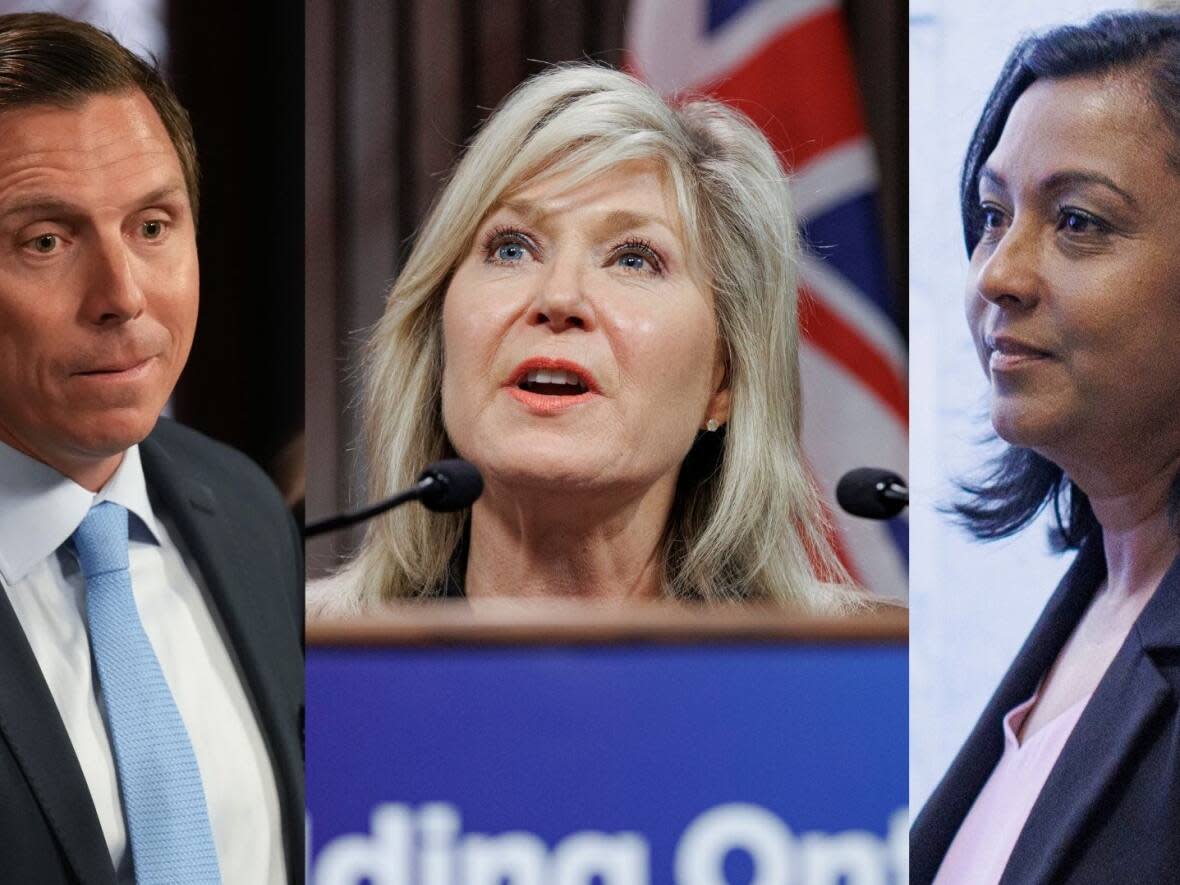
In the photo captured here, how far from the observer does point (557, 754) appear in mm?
3301

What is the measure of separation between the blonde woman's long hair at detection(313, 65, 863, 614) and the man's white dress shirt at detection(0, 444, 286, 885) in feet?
0.90

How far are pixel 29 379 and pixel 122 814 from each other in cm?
85

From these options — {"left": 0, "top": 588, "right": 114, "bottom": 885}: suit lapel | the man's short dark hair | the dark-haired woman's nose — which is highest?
the man's short dark hair

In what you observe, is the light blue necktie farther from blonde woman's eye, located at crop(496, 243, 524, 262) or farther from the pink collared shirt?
the pink collared shirt

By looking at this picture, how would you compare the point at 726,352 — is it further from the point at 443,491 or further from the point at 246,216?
the point at 246,216

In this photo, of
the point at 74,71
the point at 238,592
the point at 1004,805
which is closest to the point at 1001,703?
the point at 1004,805

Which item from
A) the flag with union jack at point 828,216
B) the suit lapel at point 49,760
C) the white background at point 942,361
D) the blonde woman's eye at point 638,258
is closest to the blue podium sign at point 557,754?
the white background at point 942,361

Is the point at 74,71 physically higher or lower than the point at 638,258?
higher

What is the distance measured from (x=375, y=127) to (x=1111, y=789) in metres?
1.97

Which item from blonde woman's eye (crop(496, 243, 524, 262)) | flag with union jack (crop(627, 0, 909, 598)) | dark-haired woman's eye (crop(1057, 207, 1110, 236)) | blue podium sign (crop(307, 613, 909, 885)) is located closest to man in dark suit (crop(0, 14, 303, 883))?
blue podium sign (crop(307, 613, 909, 885))

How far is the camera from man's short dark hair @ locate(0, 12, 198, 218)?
125 inches

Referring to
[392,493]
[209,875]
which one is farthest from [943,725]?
[209,875]

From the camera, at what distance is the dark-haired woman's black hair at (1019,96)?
11.1 ft

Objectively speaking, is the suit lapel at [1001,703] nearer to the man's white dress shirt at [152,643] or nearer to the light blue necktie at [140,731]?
the man's white dress shirt at [152,643]
